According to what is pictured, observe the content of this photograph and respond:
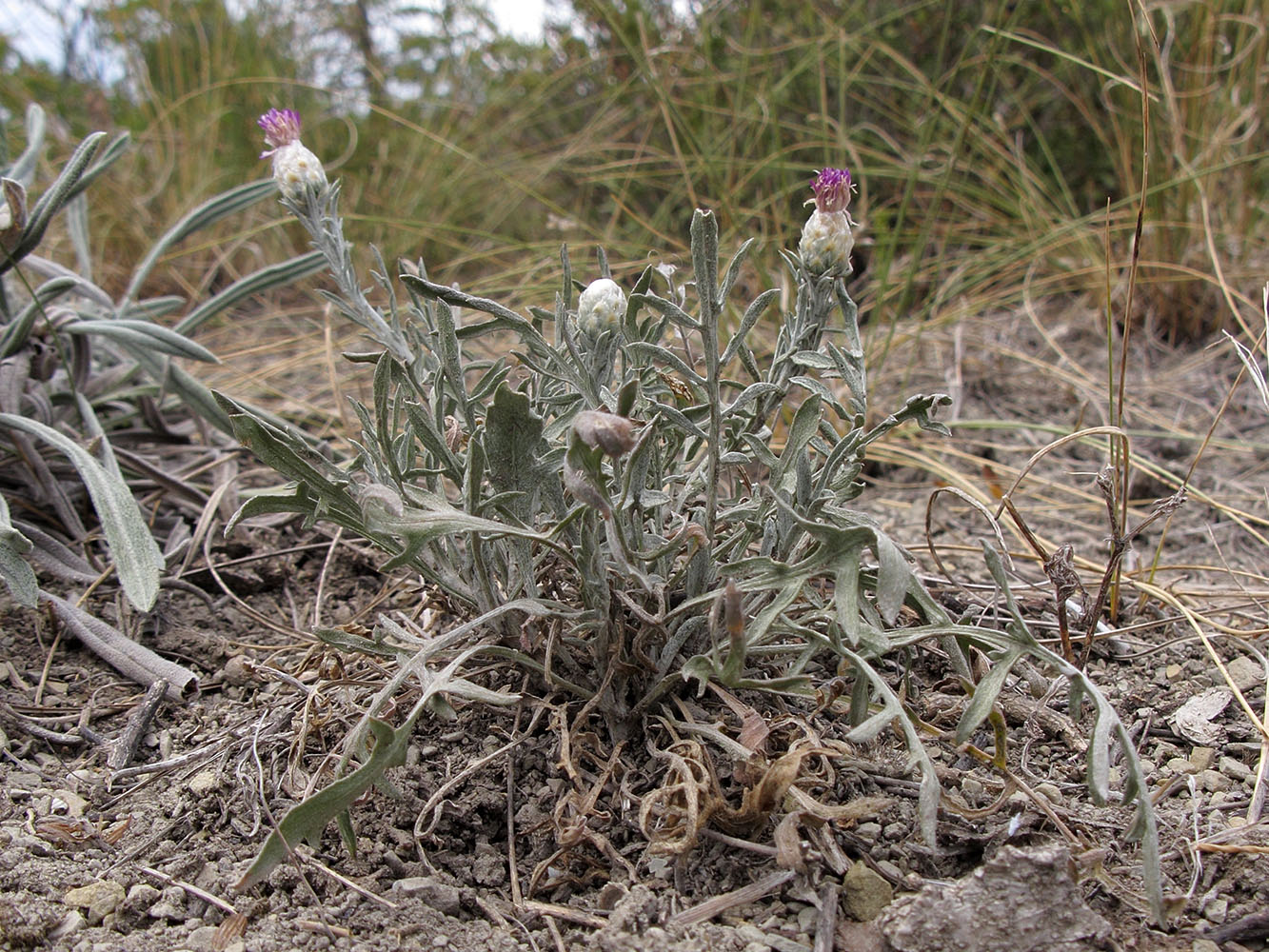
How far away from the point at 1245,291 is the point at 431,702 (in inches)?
117

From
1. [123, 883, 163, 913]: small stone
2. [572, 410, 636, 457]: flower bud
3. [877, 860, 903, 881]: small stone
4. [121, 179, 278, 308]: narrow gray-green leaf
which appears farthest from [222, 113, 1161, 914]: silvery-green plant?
[121, 179, 278, 308]: narrow gray-green leaf

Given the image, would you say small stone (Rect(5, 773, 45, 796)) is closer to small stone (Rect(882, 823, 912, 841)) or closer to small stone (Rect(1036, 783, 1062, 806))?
small stone (Rect(882, 823, 912, 841))

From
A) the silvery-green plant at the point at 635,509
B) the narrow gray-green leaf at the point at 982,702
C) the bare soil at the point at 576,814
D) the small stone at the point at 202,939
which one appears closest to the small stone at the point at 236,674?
the bare soil at the point at 576,814

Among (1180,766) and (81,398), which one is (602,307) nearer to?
(1180,766)

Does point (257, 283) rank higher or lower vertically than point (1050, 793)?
higher

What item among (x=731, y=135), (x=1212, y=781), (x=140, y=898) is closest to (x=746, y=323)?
(x=1212, y=781)

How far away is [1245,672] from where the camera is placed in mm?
1528

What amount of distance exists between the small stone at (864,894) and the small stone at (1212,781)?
0.51 meters

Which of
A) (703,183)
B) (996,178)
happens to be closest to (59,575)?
(703,183)

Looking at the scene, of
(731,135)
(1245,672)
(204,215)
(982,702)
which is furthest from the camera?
(731,135)

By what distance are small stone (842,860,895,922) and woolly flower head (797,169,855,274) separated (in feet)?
2.21

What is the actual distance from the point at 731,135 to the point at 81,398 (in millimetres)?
2284

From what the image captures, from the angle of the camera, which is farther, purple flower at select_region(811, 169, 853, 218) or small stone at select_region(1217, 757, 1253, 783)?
small stone at select_region(1217, 757, 1253, 783)

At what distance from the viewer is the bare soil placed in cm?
104
